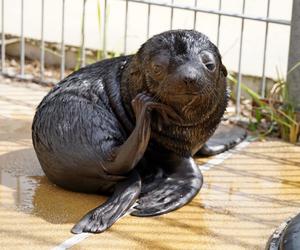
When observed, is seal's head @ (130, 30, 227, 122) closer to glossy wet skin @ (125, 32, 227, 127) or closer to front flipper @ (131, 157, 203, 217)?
glossy wet skin @ (125, 32, 227, 127)

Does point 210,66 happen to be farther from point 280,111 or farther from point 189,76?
point 280,111

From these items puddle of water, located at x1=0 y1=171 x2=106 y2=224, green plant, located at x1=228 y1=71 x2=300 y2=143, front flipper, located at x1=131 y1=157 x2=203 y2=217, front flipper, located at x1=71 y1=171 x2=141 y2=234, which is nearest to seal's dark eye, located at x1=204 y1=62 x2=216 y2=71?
front flipper, located at x1=131 y1=157 x2=203 y2=217

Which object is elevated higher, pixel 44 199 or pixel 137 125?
pixel 137 125

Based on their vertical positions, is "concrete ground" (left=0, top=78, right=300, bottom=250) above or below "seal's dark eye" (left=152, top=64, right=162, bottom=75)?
below

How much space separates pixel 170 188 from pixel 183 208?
16 centimetres

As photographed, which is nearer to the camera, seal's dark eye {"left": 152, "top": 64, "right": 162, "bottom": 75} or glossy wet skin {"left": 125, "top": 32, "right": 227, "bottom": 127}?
glossy wet skin {"left": 125, "top": 32, "right": 227, "bottom": 127}

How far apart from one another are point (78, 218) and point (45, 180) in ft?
2.60

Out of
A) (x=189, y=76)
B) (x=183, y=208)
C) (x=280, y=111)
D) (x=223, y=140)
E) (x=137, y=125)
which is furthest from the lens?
(x=280, y=111)

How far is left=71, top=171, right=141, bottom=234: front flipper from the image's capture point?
5137 millimetres

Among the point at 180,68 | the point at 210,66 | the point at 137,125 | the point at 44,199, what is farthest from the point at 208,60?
the point at 44,199

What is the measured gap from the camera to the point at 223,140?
23.2 ft

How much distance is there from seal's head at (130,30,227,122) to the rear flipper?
4.23 feet

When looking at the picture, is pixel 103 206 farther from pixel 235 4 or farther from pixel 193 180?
pixel 235 4

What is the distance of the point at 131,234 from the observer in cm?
514
